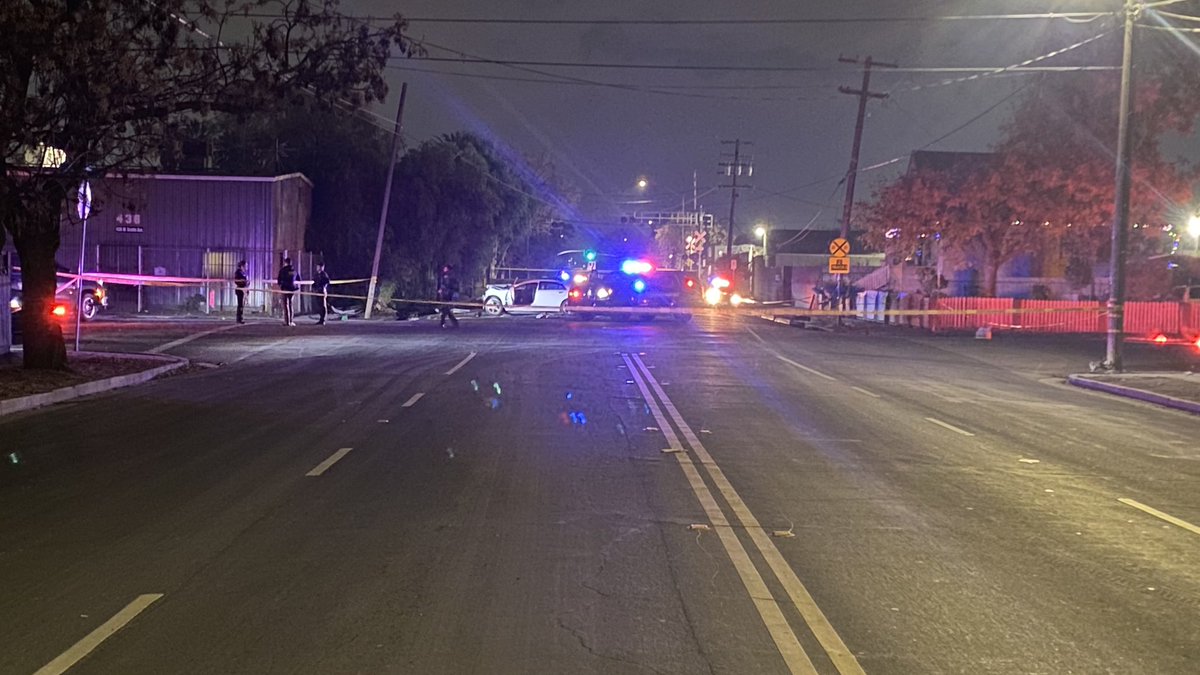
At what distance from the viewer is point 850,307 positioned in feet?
156

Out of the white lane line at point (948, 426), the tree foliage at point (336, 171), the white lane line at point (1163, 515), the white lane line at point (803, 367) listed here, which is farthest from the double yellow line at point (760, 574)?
the tree foliage at point (336, 171)

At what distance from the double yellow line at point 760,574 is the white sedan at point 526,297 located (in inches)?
1269

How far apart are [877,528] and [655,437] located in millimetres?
4763

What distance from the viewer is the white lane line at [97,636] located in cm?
545

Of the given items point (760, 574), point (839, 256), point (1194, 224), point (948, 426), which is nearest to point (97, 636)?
point (760, 574)

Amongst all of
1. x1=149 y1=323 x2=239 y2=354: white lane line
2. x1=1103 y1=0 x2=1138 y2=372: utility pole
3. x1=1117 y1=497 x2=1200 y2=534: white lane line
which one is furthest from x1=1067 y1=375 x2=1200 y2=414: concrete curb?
x1=149 y1=323 x2=239 y2=354: white lane line

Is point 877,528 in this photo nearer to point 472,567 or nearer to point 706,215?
point 472,567

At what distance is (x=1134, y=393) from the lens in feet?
67.2

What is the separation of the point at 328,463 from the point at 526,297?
36351 millimetres

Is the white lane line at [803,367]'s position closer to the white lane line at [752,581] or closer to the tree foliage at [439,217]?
the white lane line at [752,581]

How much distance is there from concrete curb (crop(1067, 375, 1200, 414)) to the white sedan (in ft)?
77.5

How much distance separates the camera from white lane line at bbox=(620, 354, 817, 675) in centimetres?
566

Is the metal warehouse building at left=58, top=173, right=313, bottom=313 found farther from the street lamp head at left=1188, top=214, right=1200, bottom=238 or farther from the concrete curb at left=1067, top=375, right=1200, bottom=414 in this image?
the street lamp head at left=1188, top=214, right=1200, bottom=238

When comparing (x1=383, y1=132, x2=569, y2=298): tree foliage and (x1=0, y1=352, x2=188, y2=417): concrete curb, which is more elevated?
(x1=383, y1=132, x2=569, y2=298): tree foliage
